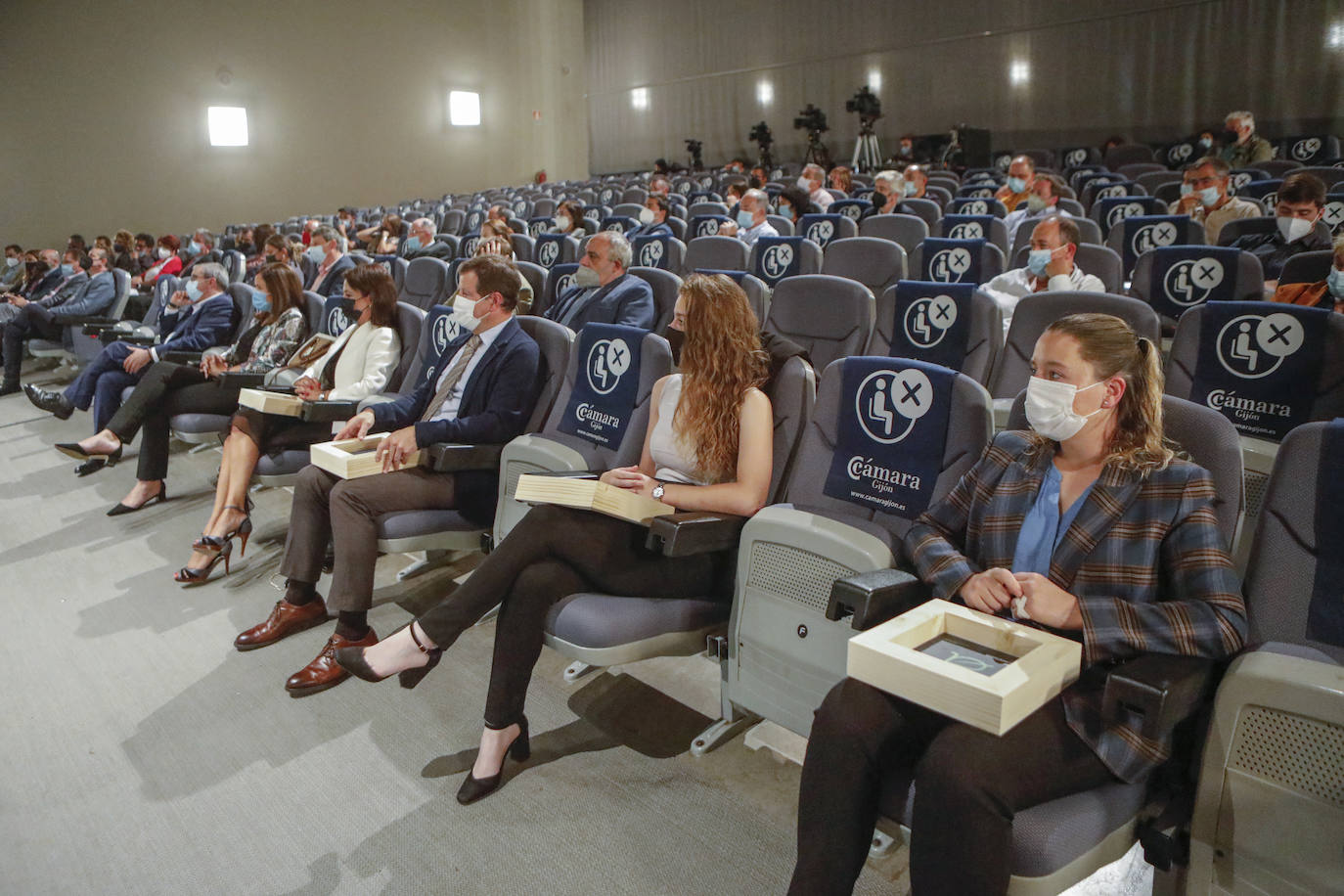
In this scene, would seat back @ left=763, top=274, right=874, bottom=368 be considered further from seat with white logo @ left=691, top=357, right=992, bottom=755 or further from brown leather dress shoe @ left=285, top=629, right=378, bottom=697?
brown leather dress shoe @ left=285, top=629, right=378, bottom=697

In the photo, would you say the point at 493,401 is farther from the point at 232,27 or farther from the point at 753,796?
the point at 232,27

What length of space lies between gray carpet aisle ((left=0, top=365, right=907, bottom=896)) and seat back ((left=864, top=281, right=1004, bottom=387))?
4.36 ft

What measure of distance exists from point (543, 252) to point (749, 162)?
12.1m

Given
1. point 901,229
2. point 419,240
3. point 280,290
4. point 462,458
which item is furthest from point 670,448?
point 419,240

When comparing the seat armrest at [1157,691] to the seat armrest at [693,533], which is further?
the seat armrest at [693,533]

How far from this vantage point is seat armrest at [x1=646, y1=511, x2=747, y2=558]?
1876 mm

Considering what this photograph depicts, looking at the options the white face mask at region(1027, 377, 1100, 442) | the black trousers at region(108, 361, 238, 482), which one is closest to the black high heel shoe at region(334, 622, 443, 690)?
the white face mask at region(1027, 377, 1100, 442)

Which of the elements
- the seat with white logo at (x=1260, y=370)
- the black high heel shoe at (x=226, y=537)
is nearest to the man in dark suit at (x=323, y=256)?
the black high heel shoe at (x=226, y=537)

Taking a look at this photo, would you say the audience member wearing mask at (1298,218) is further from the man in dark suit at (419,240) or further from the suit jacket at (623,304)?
the man in dark suit at (419,240)

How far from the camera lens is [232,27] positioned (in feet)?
51.8

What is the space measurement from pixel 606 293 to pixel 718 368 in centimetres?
186

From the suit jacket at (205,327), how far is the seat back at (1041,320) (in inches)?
148

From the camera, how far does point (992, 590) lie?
60.1 inches

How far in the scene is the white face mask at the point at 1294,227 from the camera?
3805mm
